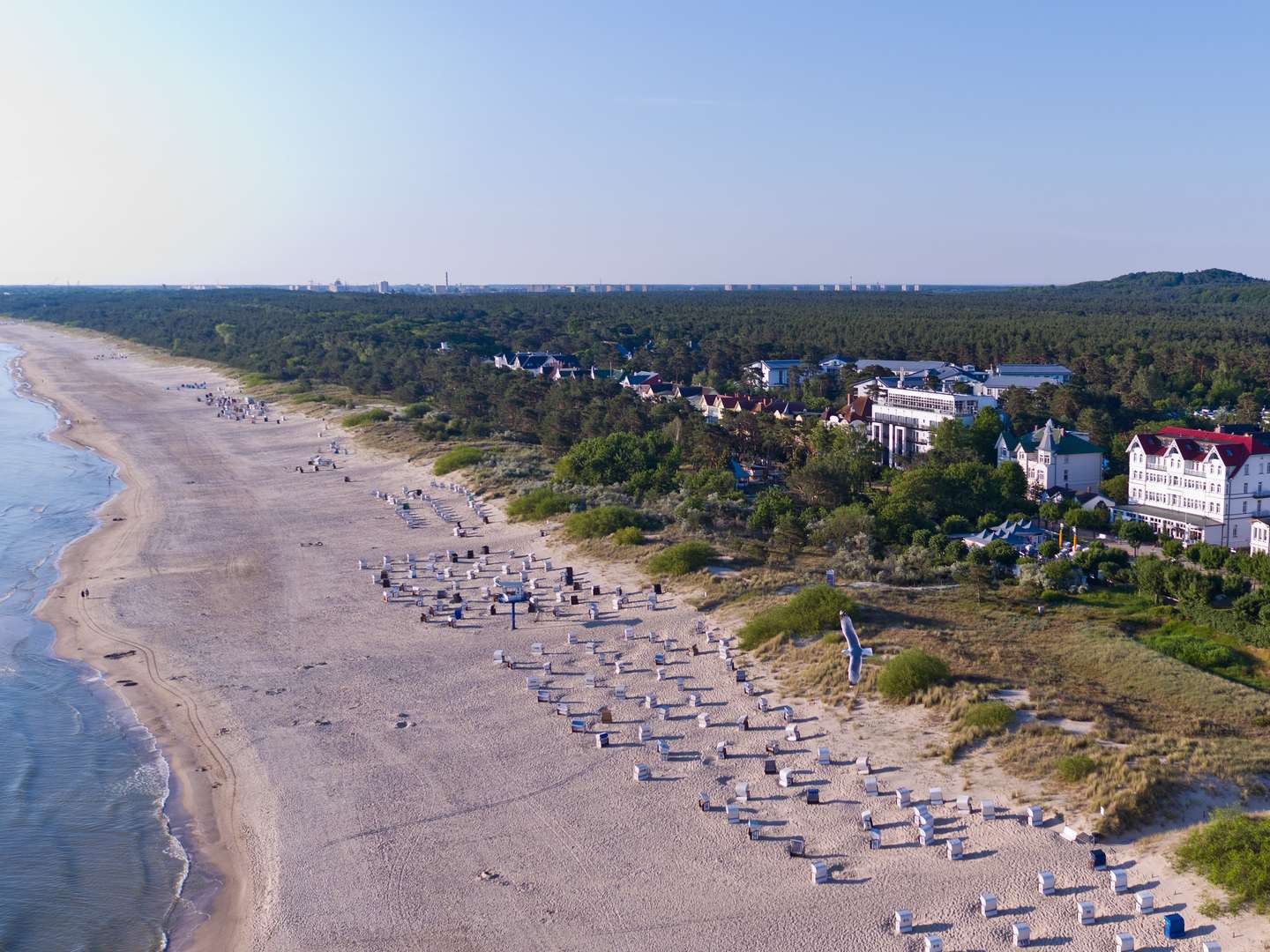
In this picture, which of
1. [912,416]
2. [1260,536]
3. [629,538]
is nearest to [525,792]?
[629,538]

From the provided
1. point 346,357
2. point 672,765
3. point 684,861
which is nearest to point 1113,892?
point 684,861

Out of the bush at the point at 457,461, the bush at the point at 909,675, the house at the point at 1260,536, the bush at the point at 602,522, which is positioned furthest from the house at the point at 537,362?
the bush at the point at 909,675

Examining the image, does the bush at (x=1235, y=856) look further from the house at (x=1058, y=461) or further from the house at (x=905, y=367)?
the house at (x=905, y=367)

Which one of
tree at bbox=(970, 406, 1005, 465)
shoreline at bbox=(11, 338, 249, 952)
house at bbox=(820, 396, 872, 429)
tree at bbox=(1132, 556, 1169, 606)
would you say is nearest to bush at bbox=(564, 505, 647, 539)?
shoreline at bbox=(11, 338, 249, 952)

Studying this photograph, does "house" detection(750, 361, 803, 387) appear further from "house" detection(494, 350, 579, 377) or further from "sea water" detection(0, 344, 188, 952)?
"sea water" detection(0, 344, 188, 952)

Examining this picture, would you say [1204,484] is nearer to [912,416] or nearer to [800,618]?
[912,416]
